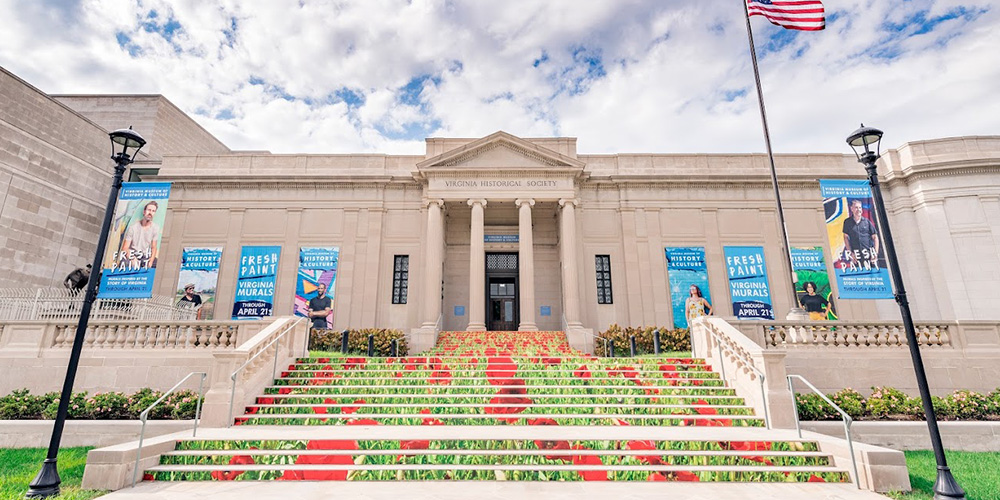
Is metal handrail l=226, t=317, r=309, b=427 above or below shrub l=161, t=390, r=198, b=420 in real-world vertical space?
above

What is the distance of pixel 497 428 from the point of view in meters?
8.96

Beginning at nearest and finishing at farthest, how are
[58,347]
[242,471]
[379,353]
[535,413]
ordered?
[242,471] < [535,413] < [58,347] < [379,353]

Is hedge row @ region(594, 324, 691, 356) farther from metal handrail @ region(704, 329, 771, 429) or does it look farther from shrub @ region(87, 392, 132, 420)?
shrub @ region(87, 392, 132, 420)

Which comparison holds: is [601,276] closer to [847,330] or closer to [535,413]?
[847,330]

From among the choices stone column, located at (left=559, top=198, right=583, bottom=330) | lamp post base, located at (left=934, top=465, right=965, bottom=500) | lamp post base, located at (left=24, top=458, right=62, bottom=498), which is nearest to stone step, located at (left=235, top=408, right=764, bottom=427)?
Answer: lamp post base, located at (left=24, top=458, right=62, bottom=498)

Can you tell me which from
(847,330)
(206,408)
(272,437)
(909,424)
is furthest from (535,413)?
(847,330)

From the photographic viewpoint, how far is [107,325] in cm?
1274

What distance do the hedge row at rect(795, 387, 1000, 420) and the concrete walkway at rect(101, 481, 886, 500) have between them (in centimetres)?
401

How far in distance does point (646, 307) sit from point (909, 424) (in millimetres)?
14039

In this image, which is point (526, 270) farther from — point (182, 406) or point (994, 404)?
point (994, 404)

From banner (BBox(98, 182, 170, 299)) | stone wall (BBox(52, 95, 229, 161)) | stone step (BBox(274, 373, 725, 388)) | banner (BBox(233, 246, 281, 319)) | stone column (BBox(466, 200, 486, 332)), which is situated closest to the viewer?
stone step (BBox(274, 373, 725, 388))

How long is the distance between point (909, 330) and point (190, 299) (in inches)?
1110

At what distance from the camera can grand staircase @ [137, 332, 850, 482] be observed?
684cm

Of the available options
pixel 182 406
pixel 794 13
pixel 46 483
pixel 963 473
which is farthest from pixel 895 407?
pixel 182 406
